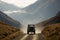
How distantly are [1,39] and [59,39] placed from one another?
1330 centimetres

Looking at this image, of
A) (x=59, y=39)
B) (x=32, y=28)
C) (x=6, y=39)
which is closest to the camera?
(x=59, y=39)

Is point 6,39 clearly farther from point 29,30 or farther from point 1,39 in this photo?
point 29,30

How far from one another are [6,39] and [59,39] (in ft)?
40.6

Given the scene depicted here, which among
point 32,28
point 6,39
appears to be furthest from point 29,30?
point 6,39

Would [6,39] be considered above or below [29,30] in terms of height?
below

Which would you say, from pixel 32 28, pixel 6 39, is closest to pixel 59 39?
pixel 6 39

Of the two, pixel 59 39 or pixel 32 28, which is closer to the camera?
pixel 59 39

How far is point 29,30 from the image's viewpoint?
85688 mm

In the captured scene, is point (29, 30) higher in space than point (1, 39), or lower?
higher

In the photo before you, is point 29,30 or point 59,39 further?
point 29,30

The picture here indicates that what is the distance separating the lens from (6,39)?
4753 cm

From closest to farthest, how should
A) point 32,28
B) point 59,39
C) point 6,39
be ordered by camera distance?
1. point 59,39
2. point 6,39
3. point 32,28

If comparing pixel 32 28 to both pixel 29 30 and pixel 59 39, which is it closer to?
pixel 29 30

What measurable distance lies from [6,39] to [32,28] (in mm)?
38670
